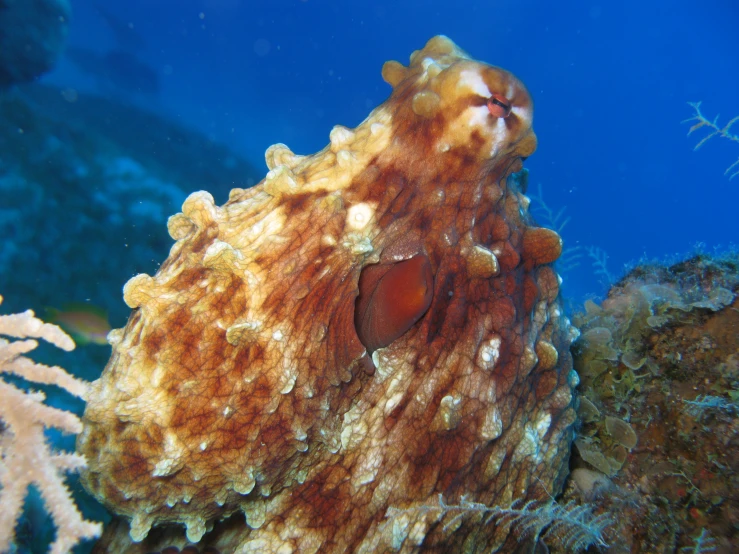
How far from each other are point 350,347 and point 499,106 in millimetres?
1510

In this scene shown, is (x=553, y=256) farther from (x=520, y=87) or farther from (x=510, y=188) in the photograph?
(x=520, y=87)

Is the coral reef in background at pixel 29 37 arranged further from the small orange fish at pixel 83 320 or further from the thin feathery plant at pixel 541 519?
the thin feathery plant at pixel 541 519

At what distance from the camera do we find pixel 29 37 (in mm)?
17438

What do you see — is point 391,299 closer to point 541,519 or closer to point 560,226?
point 541,519

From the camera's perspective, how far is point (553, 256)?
271 centimetres

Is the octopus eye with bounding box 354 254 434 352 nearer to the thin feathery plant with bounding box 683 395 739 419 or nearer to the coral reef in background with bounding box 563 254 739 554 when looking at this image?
the coral reef in background with bounding box 563 254 739 554

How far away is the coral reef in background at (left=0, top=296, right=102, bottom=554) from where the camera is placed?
1910 mm

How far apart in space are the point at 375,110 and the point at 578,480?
3305 mm

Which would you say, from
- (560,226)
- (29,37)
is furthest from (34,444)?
(29,37)

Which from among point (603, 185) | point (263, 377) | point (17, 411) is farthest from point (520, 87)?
point (603, 185)

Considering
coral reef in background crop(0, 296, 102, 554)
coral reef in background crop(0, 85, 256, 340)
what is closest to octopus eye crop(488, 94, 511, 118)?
coral reef in background crop(0, 296, 102, 554)

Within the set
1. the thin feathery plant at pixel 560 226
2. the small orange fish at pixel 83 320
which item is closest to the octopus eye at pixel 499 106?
the thin feathery plant at pixel 560 226

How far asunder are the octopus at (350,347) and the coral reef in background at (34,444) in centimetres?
21

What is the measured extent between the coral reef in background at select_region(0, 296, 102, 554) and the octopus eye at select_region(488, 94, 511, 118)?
238 centimetres
